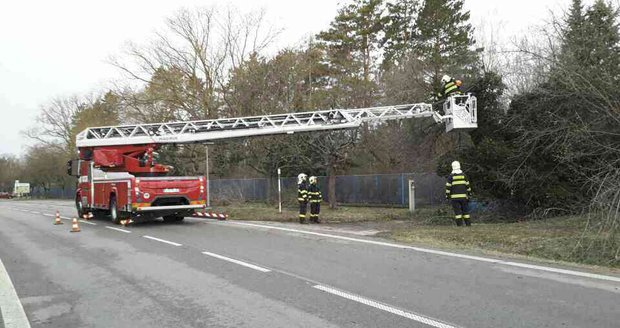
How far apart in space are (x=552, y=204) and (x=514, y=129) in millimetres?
2580

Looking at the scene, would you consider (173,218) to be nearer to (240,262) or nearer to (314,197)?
(314,197)

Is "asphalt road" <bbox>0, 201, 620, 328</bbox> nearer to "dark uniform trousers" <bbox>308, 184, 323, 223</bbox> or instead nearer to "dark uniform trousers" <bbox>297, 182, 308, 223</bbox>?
"dark uniform trousers" <bbox>308, 184, 323, 223</bbox>

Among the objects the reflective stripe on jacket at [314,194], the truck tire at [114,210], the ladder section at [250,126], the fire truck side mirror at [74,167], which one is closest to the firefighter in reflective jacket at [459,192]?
the ladder section at [250,126]

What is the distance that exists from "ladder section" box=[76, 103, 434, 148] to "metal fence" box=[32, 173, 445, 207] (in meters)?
6.44

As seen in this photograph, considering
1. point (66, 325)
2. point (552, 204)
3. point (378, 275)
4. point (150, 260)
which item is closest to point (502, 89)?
point (552, 204)

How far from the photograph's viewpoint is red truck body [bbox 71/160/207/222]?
16.5m

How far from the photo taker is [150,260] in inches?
393

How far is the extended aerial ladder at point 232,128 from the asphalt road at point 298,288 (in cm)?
566

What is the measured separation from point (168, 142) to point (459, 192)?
33.6 feet

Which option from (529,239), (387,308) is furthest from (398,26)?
(387,308)

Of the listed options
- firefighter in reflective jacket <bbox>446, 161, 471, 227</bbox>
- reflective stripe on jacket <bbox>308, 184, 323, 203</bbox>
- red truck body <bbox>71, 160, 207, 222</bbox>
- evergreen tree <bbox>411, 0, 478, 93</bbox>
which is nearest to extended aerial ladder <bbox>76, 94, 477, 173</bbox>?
red truck body <bbox>71, 160, 207, 222</bbox>

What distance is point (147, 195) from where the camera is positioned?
649 inches

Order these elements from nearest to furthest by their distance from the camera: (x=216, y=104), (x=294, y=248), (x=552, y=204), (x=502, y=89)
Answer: (x=294, y=248) → (x=552, y=204) → (x=502, y=89) → (x=216, y=104)

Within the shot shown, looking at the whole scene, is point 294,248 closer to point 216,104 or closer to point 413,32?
point 216,104
